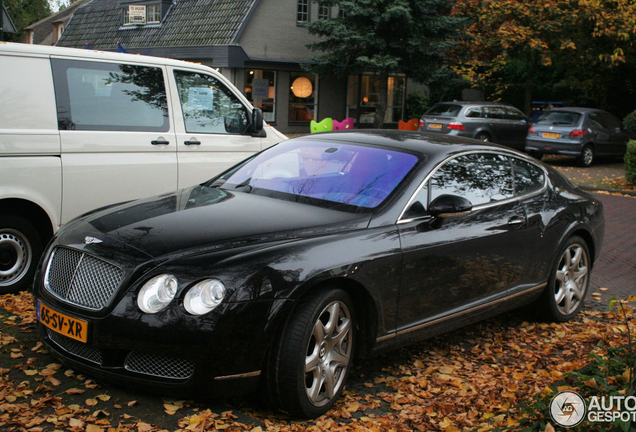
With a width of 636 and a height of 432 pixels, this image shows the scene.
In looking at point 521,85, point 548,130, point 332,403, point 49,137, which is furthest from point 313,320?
point 521,85

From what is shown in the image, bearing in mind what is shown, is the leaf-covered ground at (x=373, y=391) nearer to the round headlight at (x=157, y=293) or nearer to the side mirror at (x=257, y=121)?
the round headlight at (x=157, y=293)

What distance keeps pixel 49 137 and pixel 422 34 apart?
23.3 m

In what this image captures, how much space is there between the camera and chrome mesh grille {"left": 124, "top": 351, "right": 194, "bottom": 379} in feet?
12.0

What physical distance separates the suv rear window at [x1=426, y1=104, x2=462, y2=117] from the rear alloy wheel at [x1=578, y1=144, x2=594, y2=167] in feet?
13.2

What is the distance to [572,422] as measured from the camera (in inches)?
132

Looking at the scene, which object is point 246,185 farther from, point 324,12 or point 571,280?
point 324,12

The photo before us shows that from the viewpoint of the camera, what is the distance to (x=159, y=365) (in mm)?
3689

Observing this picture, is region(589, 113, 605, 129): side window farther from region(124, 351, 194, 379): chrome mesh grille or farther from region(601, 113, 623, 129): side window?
region(124, 351, 194, 379): chrome mesh grille

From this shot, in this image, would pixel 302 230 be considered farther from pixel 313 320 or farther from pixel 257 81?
pixel 257 81

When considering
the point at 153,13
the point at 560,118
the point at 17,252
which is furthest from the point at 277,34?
the point at 17,252

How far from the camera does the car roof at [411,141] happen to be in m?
5.08

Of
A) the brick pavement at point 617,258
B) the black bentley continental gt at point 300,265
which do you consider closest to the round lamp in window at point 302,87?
the brick pavement at point 617,258

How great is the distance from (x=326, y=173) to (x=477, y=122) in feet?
59.5

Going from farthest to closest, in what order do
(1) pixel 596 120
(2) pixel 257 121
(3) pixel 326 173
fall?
(1) pixel 596 120, (2) pixel 257 121, (3) pixel 326 173
